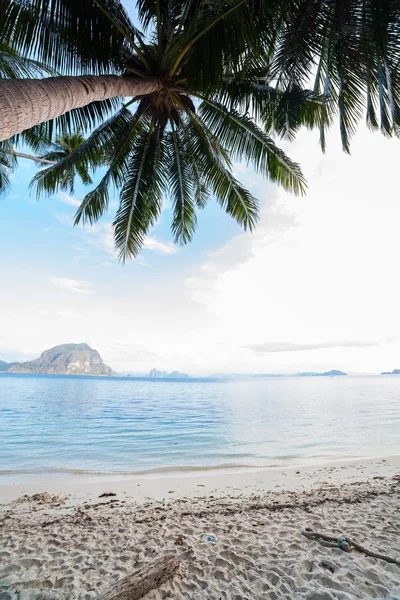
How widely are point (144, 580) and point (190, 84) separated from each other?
6423 mm

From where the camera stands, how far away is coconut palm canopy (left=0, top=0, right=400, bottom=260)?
171 inches

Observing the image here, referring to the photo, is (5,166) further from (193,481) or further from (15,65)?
(193,481)

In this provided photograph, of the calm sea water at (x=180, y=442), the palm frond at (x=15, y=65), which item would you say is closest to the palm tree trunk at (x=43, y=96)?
the palm frond at (x=15, y=65)

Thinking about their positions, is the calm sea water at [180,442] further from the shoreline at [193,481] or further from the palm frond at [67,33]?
the palm frond at [67,33]

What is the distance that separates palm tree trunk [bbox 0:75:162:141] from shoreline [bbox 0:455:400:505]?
6.28 meters

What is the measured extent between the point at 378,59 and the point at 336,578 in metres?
6.86

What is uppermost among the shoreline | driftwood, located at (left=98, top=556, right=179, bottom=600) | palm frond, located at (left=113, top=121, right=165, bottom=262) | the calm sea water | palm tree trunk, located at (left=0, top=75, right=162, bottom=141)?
palm frond, located at (left=113, top=121, right=165, bottom=262)

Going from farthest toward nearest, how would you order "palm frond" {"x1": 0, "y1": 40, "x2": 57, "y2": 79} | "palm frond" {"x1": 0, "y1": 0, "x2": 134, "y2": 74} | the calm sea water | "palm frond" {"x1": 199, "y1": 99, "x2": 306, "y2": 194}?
the calm sea water → "palm frond" {"x1": 199, "y1": 99, "x2": 306, "y2": 194} → "palm frond" {"x1": 0, "y1": 40, "x2": 57, "y2": 79} → "palm frond" {"x1": 0, "y1": 0, "x2": 134, "y2": 74}

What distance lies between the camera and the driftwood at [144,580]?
2.51 m

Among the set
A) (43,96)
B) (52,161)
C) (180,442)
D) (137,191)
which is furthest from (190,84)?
(180,442)

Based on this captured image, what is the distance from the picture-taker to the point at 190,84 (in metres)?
4.98

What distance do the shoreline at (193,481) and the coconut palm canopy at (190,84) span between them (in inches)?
227

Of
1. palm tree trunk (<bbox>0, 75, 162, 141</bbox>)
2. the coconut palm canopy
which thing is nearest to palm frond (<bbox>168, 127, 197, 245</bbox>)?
the coconut palm canopy

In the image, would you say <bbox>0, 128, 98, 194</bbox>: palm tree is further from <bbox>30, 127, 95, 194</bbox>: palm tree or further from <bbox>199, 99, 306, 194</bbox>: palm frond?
<bbox>199, 99, 306, 194</bbox>: palm frond
